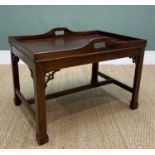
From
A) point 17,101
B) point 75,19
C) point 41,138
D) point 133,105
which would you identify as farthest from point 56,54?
point 75,19

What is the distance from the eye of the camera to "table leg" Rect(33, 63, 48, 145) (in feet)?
3.10

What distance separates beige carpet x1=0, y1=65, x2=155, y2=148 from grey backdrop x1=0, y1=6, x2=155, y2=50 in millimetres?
694

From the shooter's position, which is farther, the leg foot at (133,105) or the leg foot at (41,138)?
the leg foot at (133,105)

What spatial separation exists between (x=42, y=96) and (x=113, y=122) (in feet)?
1.71

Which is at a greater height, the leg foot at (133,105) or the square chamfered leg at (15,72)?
the square chamfered leg at (15,72)

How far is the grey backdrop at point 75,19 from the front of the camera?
2.20 meters

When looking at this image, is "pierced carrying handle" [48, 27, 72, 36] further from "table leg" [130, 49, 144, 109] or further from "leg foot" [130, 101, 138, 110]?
"leg foot" [130, 101, 138, 110]

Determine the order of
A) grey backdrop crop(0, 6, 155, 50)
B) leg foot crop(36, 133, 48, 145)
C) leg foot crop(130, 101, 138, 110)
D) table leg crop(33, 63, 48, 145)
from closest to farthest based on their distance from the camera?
1. table leg crop(33, 63, 48, 145)
2. leg foot crop(36, 133, 48, 145)
3. leg foot crop(130, 101, 138, 110)
4. grey backdrop crop(0, 6, 155, 50)

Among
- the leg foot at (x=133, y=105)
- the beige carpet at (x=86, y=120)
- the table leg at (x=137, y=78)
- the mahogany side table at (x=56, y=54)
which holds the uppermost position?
the mahogany side table at (x=56, y=54)

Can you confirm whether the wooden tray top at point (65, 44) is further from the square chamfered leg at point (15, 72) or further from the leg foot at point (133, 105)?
the leg foot at point (133, 105)

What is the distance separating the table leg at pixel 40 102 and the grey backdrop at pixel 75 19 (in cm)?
143

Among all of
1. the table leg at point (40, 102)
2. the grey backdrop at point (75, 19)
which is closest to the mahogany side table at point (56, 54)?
the table leg at point (40, 102)

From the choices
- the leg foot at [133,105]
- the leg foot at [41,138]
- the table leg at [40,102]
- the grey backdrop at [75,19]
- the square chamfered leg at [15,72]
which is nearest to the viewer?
the table leg at [40,102]

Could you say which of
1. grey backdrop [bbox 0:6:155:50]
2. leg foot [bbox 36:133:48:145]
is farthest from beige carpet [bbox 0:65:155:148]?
grey backdrop [bbox 0:6:155:50]
